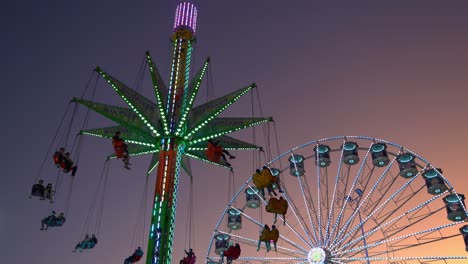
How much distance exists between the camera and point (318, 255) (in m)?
25.6

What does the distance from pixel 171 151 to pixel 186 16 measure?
9003mm

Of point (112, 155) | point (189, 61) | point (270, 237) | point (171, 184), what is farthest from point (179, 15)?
point (270, 237)

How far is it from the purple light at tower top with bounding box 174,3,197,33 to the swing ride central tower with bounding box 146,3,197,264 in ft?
0.17

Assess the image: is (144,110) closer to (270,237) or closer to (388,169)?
(270,237)

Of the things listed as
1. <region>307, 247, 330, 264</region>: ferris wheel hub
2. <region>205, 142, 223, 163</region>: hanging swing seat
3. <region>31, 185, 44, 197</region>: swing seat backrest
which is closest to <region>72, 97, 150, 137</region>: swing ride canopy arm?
<region>205, 142, 223, 163</region>: hanging swing seat

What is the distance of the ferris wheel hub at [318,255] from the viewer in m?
25.3

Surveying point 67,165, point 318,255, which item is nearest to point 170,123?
point 67,165

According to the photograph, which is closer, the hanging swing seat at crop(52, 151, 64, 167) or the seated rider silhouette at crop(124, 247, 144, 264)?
the hanging swing seat at crop(52, 151, 64, 167)

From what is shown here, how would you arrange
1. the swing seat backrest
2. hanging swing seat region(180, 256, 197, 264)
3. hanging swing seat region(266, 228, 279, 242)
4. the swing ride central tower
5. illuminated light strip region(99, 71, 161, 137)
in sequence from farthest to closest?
illuminated light strip region(99, 71, 161, 137) < hanging swing seat region(266, 228, 279, 242) < hanging swing seat region(180, 256, 197, 264) < the swing seat backrest < the swing ride central tower

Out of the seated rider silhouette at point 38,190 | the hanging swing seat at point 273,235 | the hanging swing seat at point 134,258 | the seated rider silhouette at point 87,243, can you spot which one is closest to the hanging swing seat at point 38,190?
the seated rider silhouette at point 38,190

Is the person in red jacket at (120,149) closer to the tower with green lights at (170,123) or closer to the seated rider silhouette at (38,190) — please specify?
the tower with green lights at (170,123)

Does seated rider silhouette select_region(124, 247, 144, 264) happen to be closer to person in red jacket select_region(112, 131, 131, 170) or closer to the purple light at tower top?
person in red jacket select_region(112, 131, 131, 170)

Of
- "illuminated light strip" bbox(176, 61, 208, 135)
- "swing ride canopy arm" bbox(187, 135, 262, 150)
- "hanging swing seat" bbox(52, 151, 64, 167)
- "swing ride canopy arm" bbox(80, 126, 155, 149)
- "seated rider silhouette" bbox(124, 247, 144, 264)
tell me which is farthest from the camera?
"swing ride canopy arm" bbox(187, 135, 262, 150)

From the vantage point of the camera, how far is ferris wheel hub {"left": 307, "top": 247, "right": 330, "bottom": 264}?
25.3 m
